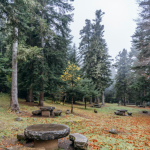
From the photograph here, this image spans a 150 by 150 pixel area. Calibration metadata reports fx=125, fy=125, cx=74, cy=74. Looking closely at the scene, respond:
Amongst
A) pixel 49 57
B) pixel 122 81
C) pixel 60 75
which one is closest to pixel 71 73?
pixel 60 75

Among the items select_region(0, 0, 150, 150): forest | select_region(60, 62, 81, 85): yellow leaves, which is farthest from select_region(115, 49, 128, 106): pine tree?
select_region(60, 62, 81, 85): yellow leaves

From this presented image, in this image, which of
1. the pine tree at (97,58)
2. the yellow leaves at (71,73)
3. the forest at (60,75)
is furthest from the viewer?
the pine tree at (97,58)

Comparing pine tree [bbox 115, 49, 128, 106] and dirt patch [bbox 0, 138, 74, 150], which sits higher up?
pine tree [bbox 115, 49, 128, 106]

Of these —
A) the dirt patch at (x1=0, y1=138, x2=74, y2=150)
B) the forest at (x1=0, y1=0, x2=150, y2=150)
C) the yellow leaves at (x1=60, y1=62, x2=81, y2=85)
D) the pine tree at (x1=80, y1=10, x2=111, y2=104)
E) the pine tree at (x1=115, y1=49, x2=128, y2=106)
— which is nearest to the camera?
the dirt patch at (x1=0, y1=138, x2=74, y2=150)

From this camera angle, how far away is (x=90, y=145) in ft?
17.0

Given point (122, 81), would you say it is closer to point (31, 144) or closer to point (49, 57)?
point (49, 57)

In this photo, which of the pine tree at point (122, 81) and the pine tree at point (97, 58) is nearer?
the pine tree at point (97, 58)

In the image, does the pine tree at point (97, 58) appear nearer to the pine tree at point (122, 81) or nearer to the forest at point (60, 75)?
the forest at point (60, 75)

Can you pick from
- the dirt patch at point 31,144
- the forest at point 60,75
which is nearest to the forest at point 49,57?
the forest at point 60,75

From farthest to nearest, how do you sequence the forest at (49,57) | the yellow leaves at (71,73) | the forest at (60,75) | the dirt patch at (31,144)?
1. the yellow leaves at (71,73)
2. the forest at (49,57)
3. the forest at (60,75)
4. the dirt patch at (31,144)

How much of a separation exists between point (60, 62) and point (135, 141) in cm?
1224

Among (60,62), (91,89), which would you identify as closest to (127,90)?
(91,89)

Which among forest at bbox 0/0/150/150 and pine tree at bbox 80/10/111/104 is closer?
forest at bbox 0/0/150/150

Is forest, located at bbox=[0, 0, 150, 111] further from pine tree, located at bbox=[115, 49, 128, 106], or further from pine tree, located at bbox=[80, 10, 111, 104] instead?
pine tree, located at bbox=[115, 49, 128, 106]
